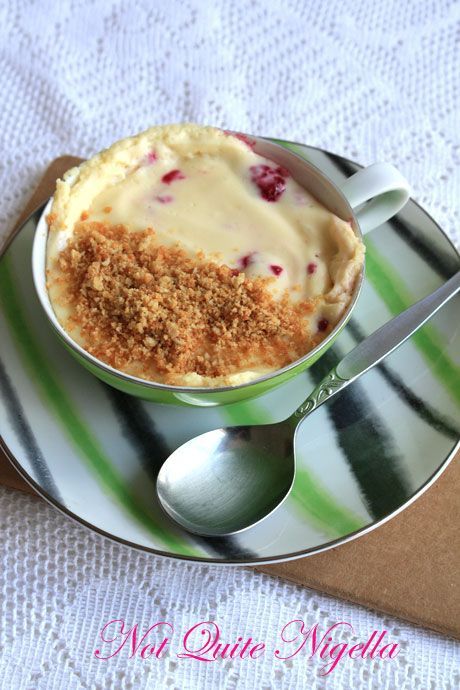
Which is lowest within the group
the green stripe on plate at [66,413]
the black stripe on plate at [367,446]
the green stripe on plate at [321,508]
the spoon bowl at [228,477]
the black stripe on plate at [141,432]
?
the green stripe on plate at [66,413]

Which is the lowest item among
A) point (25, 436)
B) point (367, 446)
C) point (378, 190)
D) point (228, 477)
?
point (25, 436)

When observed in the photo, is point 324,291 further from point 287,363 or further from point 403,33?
point 403,33

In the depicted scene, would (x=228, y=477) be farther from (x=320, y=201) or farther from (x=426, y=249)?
(x=426, y=249)

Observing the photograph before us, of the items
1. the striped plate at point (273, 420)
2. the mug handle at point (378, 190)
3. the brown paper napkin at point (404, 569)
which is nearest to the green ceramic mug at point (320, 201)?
the mug handle at point (378, 190)

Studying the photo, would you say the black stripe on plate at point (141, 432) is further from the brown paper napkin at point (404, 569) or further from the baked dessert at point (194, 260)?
the brown paper napkin at point (404, 569)

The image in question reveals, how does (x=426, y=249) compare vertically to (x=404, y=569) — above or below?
above

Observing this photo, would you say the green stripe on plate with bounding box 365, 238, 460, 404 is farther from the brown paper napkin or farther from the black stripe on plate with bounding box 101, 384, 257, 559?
the black stripe on plate with bounding box 101, 384, 257, 559

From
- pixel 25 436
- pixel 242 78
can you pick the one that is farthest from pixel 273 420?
pixel 242 78

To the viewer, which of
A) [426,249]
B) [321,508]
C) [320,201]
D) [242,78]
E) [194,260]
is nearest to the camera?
[321,508]
